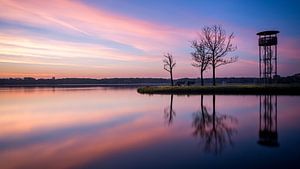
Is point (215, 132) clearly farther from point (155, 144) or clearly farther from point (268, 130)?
point (155, 144)

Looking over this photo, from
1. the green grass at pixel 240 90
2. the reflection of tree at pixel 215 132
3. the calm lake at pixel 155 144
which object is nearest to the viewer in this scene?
the calm lake at pixel 155 144

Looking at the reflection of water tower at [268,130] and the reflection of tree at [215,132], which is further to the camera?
the reflection of water tower at [268,130]

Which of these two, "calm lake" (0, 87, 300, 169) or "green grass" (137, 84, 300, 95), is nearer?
"calm lake" (0, 87, 300, 169)

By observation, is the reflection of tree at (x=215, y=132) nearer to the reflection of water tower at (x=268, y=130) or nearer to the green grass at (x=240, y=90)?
the reflection of water tower at (x=268, y=130)

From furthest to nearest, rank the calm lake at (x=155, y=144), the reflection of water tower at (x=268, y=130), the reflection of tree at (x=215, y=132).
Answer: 1. the reflection of water tower at (x=268, y=130)
2. the reflection of tree at (x=215, y=132)
3. the calm lake at (x=155, y=144)

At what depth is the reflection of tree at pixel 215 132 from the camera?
10370 millimetres

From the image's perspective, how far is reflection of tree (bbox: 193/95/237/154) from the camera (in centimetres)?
1037

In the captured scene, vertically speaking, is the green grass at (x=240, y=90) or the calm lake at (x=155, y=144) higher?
the green grass at (x=240, y=90)

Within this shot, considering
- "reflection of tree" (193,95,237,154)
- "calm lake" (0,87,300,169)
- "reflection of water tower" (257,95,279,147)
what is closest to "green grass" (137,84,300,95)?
"reflection of water tower" (257,95,279,147)

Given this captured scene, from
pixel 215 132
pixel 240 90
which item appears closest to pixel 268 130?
pixel 215 132

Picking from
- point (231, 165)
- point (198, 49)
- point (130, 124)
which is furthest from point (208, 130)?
point (198, 49)

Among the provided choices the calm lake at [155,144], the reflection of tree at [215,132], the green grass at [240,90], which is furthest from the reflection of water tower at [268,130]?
the green grass at [240,90]

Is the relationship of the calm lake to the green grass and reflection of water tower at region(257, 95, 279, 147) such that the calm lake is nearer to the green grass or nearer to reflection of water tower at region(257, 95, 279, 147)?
reflection of water tower at region(257, 95, 279, 147)

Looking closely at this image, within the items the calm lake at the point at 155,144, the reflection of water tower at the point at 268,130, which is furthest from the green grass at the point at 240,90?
the calm lake at the point at 155,144
